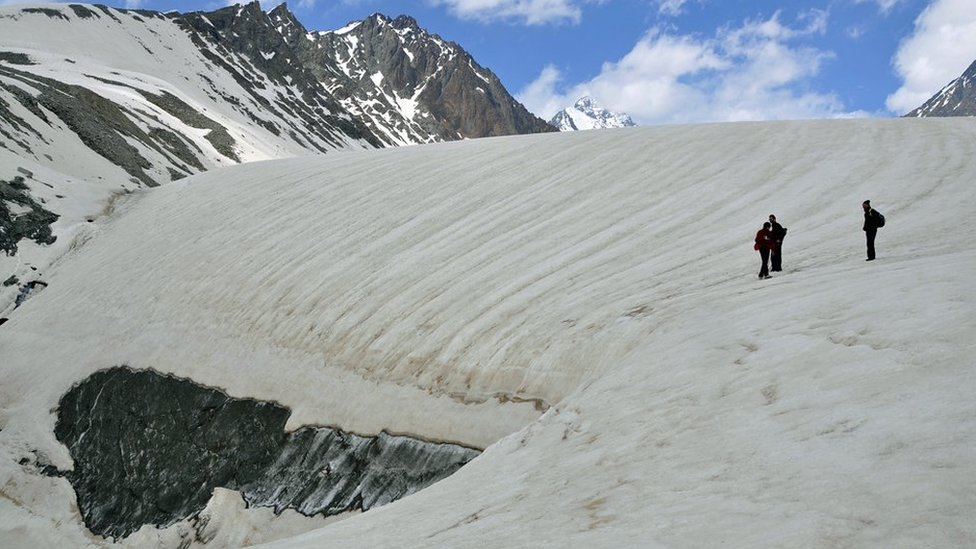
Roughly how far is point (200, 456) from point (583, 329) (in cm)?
682

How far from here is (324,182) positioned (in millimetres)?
22781

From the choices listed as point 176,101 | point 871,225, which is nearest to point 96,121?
point 176,101

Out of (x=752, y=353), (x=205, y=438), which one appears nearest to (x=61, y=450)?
(x=205, y=438)

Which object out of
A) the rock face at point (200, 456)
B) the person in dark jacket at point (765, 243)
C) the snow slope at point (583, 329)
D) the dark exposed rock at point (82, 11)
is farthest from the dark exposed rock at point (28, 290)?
the dark exposed rock at point (82, 11)

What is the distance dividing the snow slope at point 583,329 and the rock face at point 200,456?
35 cm

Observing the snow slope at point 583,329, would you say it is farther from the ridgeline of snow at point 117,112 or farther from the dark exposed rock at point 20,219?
the ridgeline of snow at point 117,112

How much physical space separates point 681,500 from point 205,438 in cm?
998

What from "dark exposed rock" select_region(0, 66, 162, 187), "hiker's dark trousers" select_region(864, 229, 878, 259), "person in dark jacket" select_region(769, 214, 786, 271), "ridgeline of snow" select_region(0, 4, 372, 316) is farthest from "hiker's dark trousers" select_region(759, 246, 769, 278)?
"dark exposed rock" select_region(0, 66, 162, 187)

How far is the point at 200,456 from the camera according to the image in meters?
11.9

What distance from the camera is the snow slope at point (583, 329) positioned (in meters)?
4.25

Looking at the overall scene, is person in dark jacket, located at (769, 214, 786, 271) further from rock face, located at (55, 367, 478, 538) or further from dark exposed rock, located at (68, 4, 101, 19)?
dark exposed rock, located at (68, 4, 101, 19)

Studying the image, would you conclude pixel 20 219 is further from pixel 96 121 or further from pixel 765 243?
pixel 96 121

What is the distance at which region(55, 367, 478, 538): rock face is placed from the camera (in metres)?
9.62

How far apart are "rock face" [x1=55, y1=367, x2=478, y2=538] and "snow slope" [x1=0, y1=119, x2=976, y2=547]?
1.16 feet
